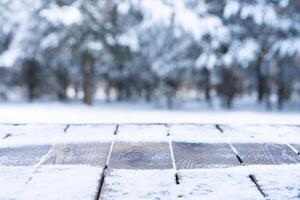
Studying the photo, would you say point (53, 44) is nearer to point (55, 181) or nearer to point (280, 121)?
point (280, 121)

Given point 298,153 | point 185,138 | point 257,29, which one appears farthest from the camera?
point 257,29

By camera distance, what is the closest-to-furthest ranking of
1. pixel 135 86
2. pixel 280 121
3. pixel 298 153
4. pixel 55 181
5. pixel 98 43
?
pixel 55 181 → pixel 298 153 → pixel 280 121 → pixel 98 43 → pixel 135 86

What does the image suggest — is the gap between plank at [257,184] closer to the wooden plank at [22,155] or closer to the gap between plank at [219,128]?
the wooden plank at [22,155]

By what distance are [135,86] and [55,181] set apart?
74.4 feet

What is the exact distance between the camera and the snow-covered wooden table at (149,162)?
183 centimetres

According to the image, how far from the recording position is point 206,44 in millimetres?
12031

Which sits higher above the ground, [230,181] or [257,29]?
[257,29]

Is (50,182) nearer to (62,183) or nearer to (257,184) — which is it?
(62,183)

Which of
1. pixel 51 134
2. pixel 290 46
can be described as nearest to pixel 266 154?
pixel 51 134

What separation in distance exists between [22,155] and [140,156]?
0.70 metres

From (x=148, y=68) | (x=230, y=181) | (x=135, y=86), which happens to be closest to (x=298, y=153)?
(x=230, y=181)

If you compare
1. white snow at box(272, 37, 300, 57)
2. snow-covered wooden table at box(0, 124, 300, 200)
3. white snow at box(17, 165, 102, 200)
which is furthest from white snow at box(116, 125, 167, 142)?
white snow at box(272, 37, 300, 57)

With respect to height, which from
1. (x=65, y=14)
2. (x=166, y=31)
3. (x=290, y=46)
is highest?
(x=65, y=14)

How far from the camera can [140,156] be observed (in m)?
2.48
